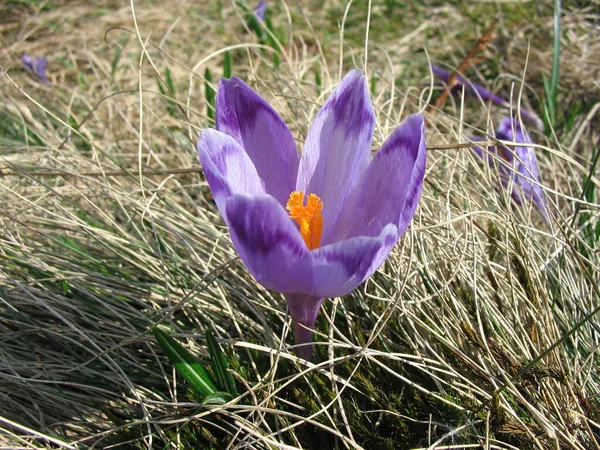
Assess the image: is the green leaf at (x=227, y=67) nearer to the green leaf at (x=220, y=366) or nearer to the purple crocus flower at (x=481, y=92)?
the purple crocus flower at (x=481, y=92)

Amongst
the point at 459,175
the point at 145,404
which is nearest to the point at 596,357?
the point at 459,175

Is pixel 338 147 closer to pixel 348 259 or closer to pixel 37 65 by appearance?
pixel 348 259

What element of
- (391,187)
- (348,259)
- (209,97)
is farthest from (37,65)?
(348,259)

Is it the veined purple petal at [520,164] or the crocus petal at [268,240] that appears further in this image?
the veined purple petal at [520,164]

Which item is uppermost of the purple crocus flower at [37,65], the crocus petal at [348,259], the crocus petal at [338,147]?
the purple crocus flower at [37,65]

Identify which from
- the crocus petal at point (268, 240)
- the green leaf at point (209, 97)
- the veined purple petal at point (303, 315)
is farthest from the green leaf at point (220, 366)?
the green leaf at point (209, 97)

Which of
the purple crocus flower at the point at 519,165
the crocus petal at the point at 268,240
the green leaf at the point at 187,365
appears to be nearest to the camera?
the crocus petal at the point at 268,240

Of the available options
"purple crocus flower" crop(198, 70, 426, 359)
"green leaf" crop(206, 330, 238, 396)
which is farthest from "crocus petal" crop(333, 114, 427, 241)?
"green leaf" crop(206, 330, 238, 396)
